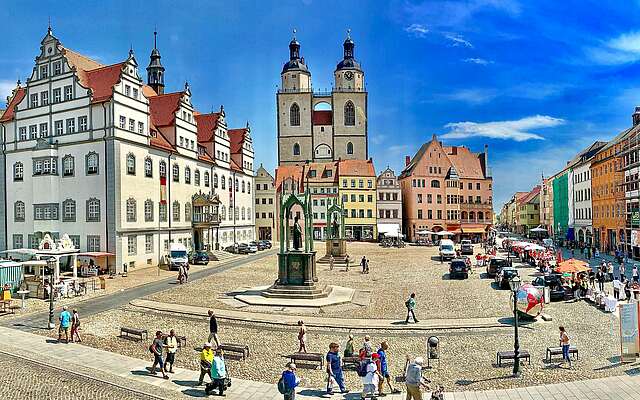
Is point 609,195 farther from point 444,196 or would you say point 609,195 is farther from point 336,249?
point 336,249

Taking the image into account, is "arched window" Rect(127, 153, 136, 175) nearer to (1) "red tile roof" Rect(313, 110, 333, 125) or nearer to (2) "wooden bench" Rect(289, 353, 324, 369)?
(2) "wooden bench" Rect(289, 353, 324, 369)

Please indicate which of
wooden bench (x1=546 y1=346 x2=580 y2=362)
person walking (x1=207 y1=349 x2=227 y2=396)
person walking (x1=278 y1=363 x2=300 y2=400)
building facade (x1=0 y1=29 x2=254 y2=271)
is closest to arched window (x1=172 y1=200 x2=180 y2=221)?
building facade (x1=0 y1=29 x2=254 y2=271)

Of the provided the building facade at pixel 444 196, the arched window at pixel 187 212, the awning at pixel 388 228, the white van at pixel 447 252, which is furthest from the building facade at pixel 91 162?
the building facade at pixel 444 196

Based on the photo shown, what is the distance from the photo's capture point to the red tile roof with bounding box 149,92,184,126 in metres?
54.5

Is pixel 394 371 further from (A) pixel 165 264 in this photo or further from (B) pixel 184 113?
(B) pixel 184 113

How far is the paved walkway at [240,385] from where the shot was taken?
13891 millimetres

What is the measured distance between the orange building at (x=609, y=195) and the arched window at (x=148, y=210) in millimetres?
46644

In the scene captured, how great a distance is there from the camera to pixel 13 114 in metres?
49.3

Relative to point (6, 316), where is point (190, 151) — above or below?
above

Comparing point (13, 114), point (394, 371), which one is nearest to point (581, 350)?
point (394, 371)

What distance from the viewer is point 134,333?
2027cm

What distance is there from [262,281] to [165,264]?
15385 millimetres

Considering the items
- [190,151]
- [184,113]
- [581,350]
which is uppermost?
[184,113]

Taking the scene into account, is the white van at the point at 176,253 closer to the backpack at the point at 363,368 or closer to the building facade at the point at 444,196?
the backpack at the point at 363,368
